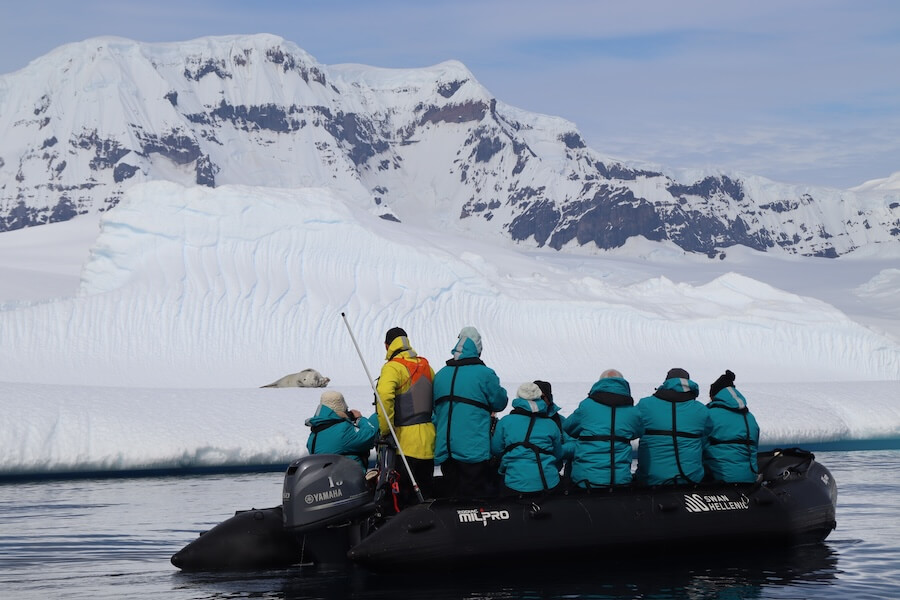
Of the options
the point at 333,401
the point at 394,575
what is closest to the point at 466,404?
the point at 333,401

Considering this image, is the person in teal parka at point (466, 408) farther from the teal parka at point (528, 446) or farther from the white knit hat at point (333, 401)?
the white knit hat at point (333, 401)

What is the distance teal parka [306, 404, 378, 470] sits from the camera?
32.7ft

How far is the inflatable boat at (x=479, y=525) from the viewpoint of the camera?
9.37 metres

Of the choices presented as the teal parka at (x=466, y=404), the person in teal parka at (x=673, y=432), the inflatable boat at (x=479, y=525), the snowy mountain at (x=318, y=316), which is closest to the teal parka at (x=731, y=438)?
the inflatable boat at (x=479, y=525)

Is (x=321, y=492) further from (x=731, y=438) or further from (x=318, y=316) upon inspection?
(x=318, y=316)

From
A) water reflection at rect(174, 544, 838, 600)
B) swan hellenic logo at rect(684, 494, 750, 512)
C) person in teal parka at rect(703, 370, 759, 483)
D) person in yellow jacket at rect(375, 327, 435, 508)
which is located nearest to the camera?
water reflection at rect(174, 544, 838, 600)

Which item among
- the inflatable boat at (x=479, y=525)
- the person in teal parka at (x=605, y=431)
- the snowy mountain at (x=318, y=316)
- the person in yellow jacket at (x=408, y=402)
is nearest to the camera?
the inflatable boat at (x=479, y=525)

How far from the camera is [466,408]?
32.0 feet

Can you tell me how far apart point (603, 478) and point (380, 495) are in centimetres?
189

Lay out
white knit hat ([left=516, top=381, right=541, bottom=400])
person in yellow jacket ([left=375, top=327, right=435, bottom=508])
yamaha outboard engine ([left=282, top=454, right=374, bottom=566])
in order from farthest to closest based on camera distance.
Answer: person in yellow jacket ([left=375, top=327, right=435, bottom=508]) < white knit hat ([left=516, top=381, right=541, bottom=400]) < yamaha outboard engine ([left=282, top=454, right=374, bottom=566])

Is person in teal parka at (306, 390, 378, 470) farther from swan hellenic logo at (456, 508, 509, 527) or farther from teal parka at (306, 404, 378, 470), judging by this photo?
swan hellenic logo at (456, 508, 509, 527)

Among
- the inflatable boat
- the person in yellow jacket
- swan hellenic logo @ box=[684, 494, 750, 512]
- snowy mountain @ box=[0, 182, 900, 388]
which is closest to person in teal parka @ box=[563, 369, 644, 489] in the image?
the inflatable boat

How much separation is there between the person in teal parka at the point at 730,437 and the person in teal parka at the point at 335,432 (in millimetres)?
3238

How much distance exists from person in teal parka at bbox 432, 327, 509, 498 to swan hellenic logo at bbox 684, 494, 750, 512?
178 cm
